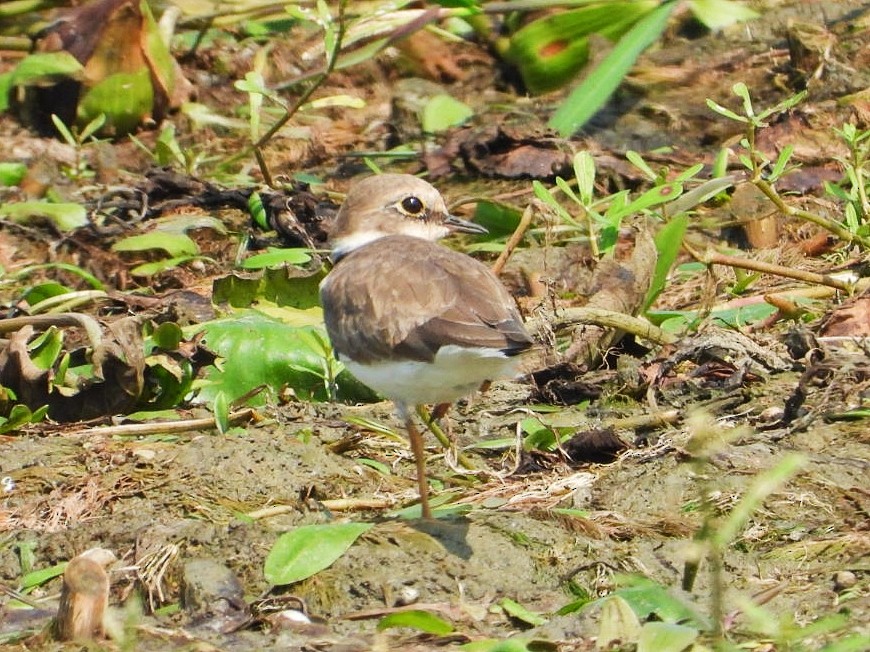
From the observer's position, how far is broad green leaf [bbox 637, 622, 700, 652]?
3.40 metres

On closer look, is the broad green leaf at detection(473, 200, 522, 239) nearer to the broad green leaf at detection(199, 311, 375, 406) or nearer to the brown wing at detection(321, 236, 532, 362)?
the broad green leaf at detection(199, 311, 375, 406)

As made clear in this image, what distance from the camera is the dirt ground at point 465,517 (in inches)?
158

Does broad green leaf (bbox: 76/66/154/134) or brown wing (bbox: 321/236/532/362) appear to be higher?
brown wing (bbox: 321/236/532/362)

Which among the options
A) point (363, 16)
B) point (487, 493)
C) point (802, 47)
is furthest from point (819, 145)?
point (487, 493)

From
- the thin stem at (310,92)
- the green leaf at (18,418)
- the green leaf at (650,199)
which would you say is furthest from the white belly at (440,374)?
the thin stem at (310,92)

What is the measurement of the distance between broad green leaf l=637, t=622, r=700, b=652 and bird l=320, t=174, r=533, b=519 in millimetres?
1130

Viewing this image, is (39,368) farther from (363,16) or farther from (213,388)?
(363,16)

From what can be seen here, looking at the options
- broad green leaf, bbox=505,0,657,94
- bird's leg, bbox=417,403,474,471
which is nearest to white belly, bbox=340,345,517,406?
bird's leg, bbox=417,403,474,471

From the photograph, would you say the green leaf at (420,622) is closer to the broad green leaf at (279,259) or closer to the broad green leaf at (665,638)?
the broad green leaf at (665,638)

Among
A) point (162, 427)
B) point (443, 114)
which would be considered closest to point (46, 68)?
point (443, 114)

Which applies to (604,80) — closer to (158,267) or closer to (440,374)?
(158,267)

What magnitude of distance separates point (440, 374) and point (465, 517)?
46cm

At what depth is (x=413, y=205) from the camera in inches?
233

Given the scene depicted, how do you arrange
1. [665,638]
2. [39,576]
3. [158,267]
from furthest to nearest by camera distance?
[158,267]
[39,576]
[665,638]
